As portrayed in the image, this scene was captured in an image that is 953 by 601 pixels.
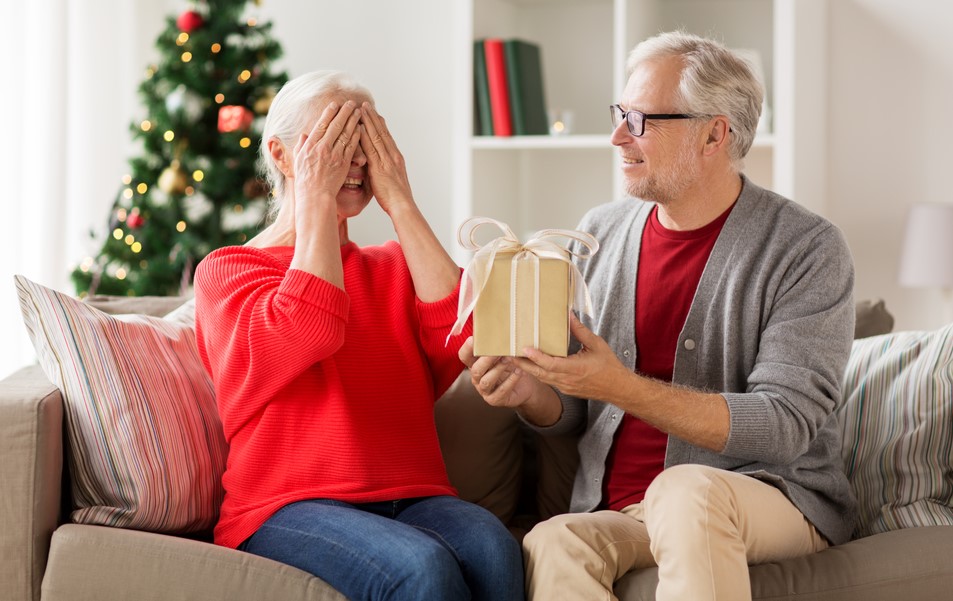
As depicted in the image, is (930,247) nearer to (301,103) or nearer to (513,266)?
(513,266)

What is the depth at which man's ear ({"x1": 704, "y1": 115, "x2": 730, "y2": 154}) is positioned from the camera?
1.92 meters

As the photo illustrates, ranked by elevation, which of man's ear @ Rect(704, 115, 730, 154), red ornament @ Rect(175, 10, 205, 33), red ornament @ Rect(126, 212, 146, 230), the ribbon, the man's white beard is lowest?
the ribbon

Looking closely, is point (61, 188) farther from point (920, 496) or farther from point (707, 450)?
point (920, 496)

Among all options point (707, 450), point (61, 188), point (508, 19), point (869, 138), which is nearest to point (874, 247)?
point (869, 138)

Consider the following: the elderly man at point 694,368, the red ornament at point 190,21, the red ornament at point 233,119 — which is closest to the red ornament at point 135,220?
the red ornament at point 233,119

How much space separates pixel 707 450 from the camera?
1802 millimetres

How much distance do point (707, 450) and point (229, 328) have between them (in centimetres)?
83

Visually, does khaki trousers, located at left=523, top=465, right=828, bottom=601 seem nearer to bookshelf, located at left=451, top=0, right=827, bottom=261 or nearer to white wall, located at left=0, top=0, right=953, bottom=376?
bookshelf, located at left=451, top=0, right=827, bottom=261

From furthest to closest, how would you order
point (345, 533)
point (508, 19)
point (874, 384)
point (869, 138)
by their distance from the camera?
point (508, 19) → point (869, 138) → point (874, 384) → point (345, 533)

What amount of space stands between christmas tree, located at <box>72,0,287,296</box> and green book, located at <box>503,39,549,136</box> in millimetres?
822

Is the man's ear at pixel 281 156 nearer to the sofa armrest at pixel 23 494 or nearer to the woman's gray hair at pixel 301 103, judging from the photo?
the woman's gray hair at pixel 301 103

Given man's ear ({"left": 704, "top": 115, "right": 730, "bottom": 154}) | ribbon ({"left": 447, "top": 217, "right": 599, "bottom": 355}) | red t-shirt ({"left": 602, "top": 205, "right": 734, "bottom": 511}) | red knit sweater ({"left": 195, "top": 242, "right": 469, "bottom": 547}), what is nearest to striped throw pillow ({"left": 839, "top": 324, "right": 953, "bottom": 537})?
red t-shirt ({"left": 602, "top": 205, "right": 734, "bottom": 511})

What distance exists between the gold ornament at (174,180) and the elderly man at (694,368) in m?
1.89

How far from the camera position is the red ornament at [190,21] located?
352 cm
